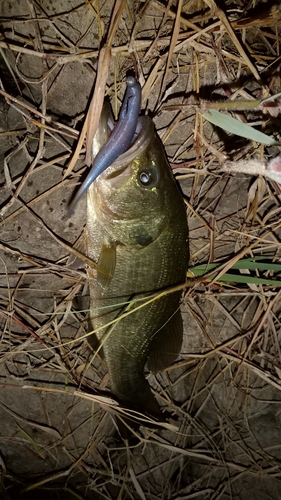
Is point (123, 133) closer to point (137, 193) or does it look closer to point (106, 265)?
point (137, 193)

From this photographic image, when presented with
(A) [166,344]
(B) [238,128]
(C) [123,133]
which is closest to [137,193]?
(C) [123,133]

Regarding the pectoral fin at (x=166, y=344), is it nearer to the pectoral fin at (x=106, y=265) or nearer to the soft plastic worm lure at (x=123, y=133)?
the pectoral fin at (x=106, y=265)

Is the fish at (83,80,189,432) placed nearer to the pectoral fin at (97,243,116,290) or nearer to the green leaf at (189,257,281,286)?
the pectoral fin at (97,243,116,290)

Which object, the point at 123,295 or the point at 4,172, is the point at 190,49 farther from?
the point at 123,295

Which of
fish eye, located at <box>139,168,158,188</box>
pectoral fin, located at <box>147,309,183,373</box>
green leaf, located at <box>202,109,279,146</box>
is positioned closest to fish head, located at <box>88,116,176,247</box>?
fish eye, located at <box>139,168,158,188</box>

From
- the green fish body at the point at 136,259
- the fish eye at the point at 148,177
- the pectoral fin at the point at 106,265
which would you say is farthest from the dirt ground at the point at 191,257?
the fish eye at the point at 148,177

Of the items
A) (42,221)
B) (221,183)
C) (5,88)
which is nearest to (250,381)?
(221,183)
